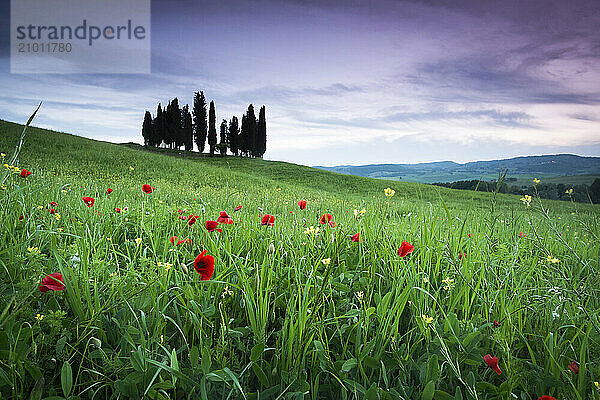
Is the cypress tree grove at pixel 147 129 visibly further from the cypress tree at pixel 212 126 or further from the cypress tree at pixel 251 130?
the cypress tree at pixel 251 130

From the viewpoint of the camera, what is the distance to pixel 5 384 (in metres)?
1.11

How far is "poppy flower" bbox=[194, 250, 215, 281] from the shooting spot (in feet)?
4.39

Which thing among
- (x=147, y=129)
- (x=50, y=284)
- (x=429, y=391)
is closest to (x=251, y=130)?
(x=147, y=129)

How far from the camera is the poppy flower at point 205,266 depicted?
1.34 metres

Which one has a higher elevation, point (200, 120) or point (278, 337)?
point (200, 120)

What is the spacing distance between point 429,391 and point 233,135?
46190mm

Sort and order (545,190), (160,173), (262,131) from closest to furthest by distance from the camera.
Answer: (545,190) < (160,173) < (262,131)

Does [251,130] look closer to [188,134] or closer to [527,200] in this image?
[188,134]

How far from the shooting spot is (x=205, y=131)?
4359cm

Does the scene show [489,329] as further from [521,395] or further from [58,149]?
[58,149]

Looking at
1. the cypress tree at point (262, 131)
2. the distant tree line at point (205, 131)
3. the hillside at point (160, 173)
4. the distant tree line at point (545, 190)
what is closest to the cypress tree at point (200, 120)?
the distant tree line at point (205, 131)

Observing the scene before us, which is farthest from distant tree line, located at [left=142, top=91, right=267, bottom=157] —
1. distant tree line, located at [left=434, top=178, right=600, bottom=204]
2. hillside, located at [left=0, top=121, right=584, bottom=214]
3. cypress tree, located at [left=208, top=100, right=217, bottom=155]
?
distant tree line, located at [left=434, top=178, right=600, bottom=204]

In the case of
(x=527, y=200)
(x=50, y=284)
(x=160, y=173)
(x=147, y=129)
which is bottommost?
(x=50, y=284)

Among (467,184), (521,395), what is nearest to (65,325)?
(521,395)
